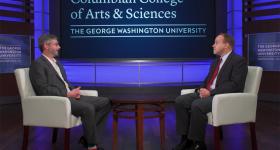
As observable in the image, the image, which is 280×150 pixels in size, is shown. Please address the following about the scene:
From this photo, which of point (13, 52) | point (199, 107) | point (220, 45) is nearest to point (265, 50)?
point (220, 45)

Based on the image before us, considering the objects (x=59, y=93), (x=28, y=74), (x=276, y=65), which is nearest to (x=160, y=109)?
(x=59, y=93)

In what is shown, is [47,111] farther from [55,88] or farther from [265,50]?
[265,50]

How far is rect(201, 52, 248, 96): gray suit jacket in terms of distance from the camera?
13.8 ft

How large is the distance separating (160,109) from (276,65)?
4.87m

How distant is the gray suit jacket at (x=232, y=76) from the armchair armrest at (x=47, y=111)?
1.50 metres

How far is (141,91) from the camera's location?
9.12 meters

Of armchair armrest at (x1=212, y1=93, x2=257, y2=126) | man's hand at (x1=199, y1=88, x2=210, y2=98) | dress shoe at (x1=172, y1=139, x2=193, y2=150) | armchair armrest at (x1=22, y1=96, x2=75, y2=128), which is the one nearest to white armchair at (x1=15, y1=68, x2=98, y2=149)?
armchair armrest at (x1=22, y1=96, x2=75, y2=128)

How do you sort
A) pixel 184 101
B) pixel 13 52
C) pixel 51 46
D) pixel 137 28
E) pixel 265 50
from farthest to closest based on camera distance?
pixel 137 28, pixel 265 50, pixel 13 52, pixel 184 101, pixel 51 46

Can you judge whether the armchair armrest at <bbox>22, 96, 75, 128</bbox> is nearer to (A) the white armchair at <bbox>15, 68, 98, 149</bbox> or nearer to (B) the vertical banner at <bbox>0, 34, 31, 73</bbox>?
(A) the white armchair at <bbox>15, 68, 98, 149</bbox>

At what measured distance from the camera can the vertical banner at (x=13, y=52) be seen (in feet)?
26.9

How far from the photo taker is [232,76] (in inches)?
167

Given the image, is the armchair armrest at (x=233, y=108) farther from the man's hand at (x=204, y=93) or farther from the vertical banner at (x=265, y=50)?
the vertical banner at (x=265, y=50)

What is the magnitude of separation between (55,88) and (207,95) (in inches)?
60.9

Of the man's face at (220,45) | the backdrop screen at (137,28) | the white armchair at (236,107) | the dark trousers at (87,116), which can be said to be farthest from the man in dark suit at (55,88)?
the backdrop screen at (137,28)
